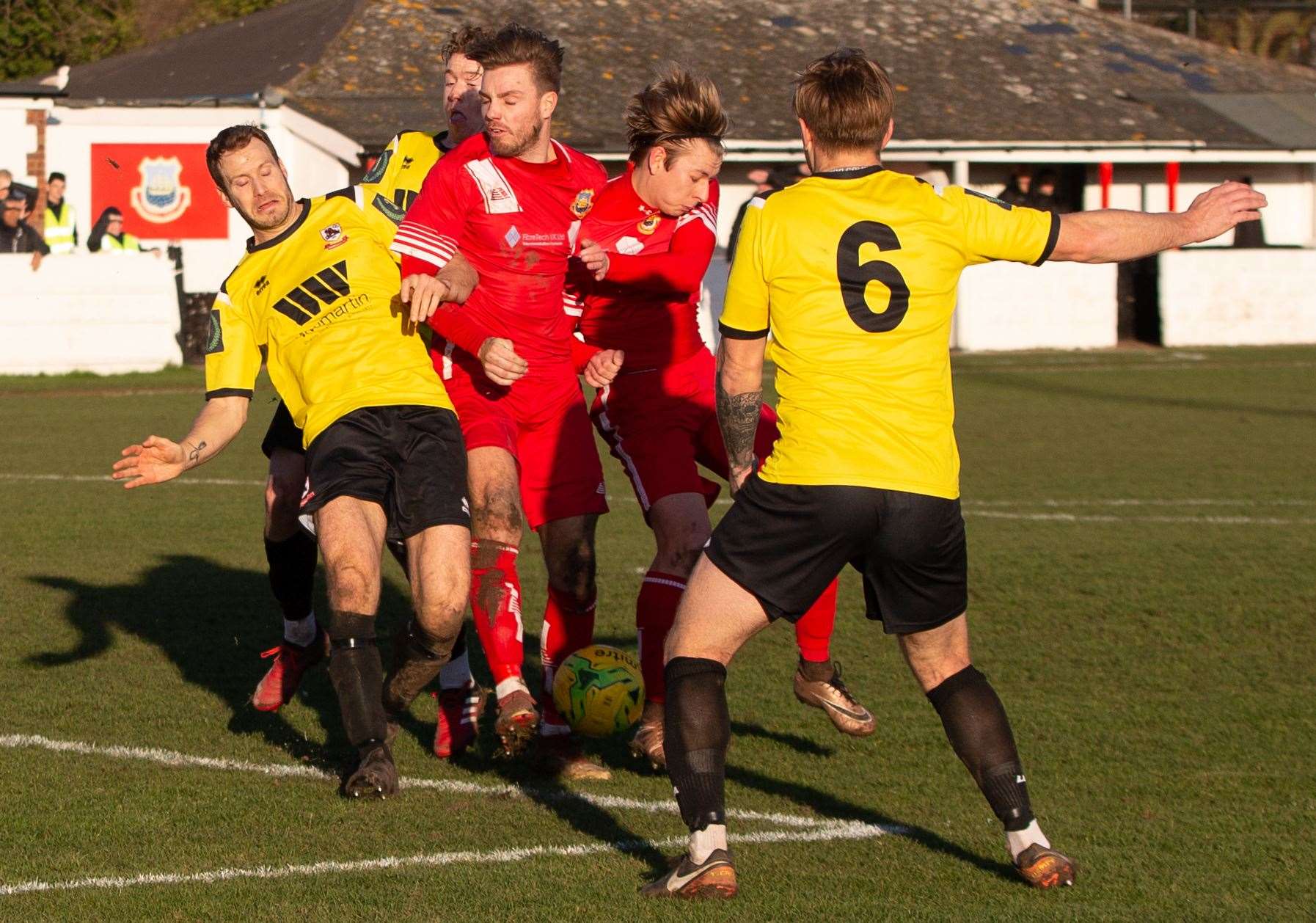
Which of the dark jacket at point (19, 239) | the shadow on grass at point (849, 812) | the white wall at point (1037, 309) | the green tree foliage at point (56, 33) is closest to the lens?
the shadow on grass at point (849, 812)

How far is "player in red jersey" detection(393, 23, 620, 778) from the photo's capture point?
603cm

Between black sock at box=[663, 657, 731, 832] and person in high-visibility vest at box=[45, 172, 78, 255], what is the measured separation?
18.8m

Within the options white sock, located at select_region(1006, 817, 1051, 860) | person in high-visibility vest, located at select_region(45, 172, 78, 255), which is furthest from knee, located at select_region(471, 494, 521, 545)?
person in high-visibility vest, located at select_region(45, 172, 78, 255)

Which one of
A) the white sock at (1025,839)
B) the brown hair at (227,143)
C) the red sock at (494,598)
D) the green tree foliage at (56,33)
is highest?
the green tree foliage at (56,33)

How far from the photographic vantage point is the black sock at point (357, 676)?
5516 millimetres

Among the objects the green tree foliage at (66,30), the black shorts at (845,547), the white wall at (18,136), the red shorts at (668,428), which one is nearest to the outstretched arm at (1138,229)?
the black shorts at (845,547)

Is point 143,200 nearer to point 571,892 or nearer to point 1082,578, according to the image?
point 1082,578

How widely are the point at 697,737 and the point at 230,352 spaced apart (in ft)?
7.73

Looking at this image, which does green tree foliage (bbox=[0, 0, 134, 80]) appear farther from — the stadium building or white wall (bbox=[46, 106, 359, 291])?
white wall (bbox=[46, 106, 359, 291])

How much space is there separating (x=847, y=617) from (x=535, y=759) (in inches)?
113

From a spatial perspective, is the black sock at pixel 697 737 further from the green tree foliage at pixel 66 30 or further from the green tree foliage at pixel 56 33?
the green tree foliage at pixel 56 33

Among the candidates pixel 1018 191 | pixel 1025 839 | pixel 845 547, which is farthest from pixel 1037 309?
pixel 845 547

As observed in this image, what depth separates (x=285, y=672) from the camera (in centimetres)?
691

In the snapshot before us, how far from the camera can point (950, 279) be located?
466cm
